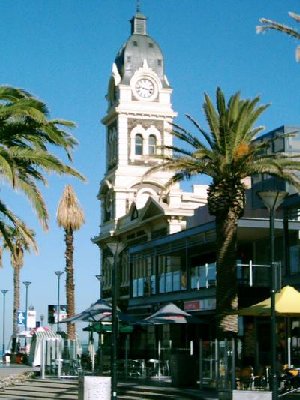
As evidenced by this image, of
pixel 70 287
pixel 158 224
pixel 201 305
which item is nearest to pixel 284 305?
pixel 201 305

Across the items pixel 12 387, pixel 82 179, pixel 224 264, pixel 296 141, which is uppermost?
pixel 296 141

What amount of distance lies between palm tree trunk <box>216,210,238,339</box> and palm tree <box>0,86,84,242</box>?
7.03 meters

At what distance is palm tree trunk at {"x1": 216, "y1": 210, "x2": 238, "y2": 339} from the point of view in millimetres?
29516

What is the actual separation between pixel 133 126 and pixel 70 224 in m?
18.0

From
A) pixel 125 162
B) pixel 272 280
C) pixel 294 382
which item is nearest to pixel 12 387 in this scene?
pixel 294 382

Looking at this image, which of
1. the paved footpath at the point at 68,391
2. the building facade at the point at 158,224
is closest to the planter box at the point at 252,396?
the paved footpath at the point at 68,391

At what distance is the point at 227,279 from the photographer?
29.6 m

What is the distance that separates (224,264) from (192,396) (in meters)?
5.10

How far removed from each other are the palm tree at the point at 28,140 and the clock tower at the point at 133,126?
44.0m

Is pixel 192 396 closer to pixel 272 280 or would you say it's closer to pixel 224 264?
pixel 224 264

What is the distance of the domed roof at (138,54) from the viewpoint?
77.0 m

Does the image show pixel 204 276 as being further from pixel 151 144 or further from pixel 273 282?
pixel 151 144

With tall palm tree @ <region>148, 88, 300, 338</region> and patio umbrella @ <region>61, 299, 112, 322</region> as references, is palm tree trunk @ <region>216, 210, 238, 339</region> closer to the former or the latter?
tall palm tree @ <region>148, 88, 300, 338</region>

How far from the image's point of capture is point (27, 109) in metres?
22.3
